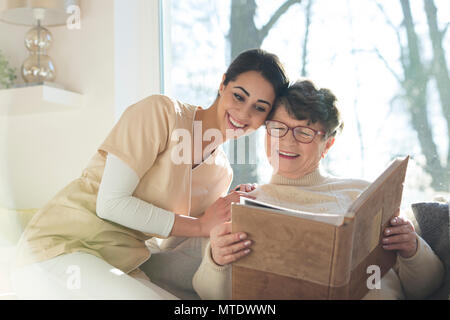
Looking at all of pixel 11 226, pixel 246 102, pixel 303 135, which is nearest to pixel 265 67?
pixel 246 102

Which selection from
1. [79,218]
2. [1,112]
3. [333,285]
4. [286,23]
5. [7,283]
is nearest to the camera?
[333,285]

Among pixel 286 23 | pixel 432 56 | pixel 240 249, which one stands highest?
pixel 286 23

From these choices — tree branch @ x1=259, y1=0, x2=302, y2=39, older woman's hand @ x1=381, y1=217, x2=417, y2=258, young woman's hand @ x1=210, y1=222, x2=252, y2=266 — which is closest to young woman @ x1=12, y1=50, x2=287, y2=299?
young woman's hand @ x1=210, y1=222, x2=252, y2=266

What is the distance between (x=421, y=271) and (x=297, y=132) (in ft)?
1.34

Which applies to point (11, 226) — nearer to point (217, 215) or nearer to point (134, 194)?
point (134, 194)

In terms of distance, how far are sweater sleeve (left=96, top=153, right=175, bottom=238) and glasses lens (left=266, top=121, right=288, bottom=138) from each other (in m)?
0.32

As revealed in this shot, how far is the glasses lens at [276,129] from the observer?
1.07 meters

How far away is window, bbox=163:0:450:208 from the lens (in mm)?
1302

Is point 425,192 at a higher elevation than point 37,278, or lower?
higher

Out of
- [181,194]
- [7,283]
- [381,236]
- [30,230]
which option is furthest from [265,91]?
[7,283]

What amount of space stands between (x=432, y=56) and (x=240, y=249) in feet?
3.02

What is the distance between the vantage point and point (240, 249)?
77cm

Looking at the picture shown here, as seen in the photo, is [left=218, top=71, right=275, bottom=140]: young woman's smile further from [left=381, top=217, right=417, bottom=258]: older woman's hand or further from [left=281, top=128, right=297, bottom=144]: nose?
[left=381, top=217, right=417, bottom=258]: older woman's hand
